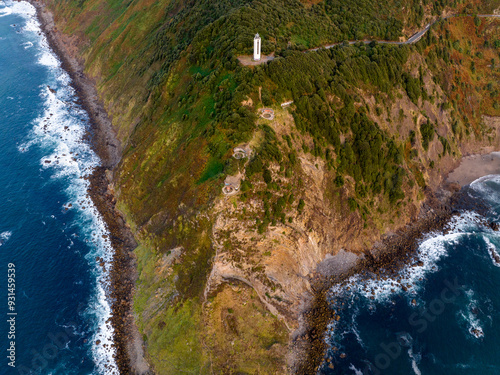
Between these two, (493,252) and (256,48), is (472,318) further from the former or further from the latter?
(256,48)

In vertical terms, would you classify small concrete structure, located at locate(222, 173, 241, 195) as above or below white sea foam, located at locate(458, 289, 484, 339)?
above

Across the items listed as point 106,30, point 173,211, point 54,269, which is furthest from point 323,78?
point 106,30

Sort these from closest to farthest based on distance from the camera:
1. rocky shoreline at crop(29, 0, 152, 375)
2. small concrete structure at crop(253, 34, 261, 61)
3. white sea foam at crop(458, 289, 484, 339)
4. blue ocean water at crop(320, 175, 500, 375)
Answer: blue ocean water at crop(320, 175, 500, 375), rocky shoreline at crop(29, 0, 152, 375), white sea foam at crop(458, 289, 484, 339), small concrete structure at crop(253, 34, 261, 61)

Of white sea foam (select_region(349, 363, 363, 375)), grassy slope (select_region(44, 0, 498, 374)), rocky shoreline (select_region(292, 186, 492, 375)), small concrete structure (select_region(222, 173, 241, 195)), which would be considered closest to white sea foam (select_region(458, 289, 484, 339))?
rocky shoreline (select_region(292, 186, 492, 375))

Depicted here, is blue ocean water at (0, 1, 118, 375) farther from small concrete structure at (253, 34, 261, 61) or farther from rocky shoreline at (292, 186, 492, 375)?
small concrete structure at (253, 34, 261, 61)

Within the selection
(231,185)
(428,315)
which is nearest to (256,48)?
(231,185)

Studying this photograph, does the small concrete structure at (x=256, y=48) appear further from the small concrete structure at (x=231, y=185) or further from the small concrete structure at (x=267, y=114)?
the small concrete structure at (x=231, y=185)
